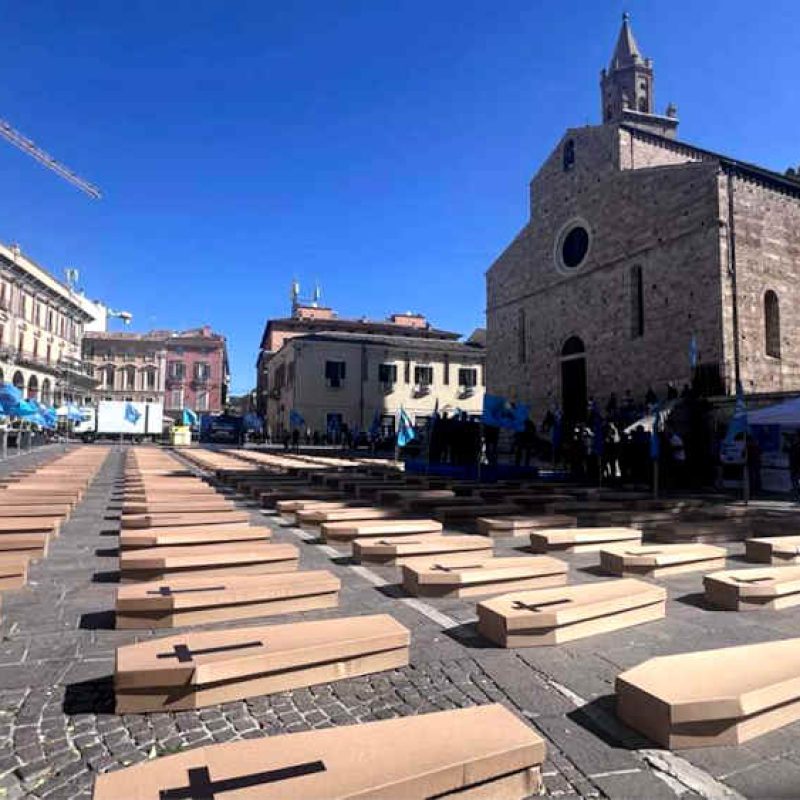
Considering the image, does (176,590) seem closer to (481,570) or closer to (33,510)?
(481,570)

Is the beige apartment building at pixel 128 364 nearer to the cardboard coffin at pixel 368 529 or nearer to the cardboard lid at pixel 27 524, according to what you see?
the cardboard lid at pixel 27 524

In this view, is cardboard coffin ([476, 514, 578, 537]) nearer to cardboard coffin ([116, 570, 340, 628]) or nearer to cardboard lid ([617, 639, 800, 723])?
cardboard coffin ([116, 570, 340, 628])

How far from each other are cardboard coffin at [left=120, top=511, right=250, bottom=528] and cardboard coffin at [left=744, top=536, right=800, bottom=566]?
20.9 ft

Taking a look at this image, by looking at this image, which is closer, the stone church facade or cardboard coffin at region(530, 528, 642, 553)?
cardboard coffin at region(530, 528, 642, 553)

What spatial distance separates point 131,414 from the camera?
46875mm

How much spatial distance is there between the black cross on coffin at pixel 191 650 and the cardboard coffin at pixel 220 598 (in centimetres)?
100

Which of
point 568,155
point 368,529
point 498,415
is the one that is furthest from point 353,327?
point 368,529

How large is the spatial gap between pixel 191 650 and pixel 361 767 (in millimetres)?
1467

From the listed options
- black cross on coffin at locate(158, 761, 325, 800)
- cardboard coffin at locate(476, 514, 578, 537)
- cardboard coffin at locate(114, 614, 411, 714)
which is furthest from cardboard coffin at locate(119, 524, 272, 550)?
black cross on coffin at locate(158, 761, 325, 800)

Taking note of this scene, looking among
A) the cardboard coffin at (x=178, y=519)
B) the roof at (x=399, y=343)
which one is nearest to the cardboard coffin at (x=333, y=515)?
the cardboard coffin at (x=178, y=519)

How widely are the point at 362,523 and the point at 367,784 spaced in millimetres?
5941

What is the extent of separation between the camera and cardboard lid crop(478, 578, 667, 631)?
3982 mm

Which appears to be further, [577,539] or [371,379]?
[371,379]

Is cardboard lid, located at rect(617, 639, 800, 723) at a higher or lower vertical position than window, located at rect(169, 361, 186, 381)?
lower
